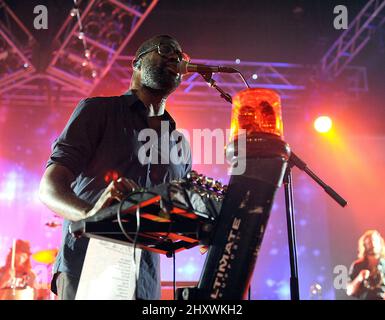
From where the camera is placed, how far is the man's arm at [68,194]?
1.24 meters

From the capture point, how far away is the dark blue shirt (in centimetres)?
167

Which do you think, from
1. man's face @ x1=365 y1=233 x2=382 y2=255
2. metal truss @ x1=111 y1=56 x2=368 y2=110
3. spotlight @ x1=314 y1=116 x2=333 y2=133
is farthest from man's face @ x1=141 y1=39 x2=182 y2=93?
spotlight @ x1=314 y1=116 x2=333 y2=133

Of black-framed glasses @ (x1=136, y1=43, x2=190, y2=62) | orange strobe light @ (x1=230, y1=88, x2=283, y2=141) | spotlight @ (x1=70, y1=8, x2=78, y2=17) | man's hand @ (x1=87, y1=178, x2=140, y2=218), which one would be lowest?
man's hand @ (x1=87, y1=178, x2=140, y2=218)

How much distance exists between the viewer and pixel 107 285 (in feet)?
4.81

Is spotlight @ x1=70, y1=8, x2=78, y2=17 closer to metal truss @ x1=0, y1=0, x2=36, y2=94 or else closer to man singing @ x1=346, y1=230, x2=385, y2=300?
metal truss @ x1=0, y1=0, x2=36, y2=94

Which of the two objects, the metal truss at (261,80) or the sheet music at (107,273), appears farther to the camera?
the metal truss at (261,80)

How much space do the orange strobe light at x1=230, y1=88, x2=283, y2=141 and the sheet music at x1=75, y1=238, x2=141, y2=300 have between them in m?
0.54

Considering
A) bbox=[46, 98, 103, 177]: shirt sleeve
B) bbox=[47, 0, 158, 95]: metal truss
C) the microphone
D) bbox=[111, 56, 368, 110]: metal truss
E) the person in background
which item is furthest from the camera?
bbox=[111, 56, 368, 110]: metal truss

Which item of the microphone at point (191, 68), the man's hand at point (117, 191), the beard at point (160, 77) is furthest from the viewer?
the beard at point (160, 77)

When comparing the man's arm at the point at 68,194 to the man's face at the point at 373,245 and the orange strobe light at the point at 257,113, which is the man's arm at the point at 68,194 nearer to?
the orange strobe light at the point at 257,113

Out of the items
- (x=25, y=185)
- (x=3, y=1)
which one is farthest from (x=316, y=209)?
(x=3, y=1)

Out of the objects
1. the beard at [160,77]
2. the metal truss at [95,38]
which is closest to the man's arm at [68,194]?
the beard at [160,77]

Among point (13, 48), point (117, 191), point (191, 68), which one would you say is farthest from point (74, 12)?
point (117, 191)

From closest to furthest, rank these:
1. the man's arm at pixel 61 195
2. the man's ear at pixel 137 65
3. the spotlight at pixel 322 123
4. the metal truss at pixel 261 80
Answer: the man's arm at pixel 61 195 < the man's ear at pixel 137 65 < the metal truss at pixel 261 80 < the spotlight at pixel 322 123
